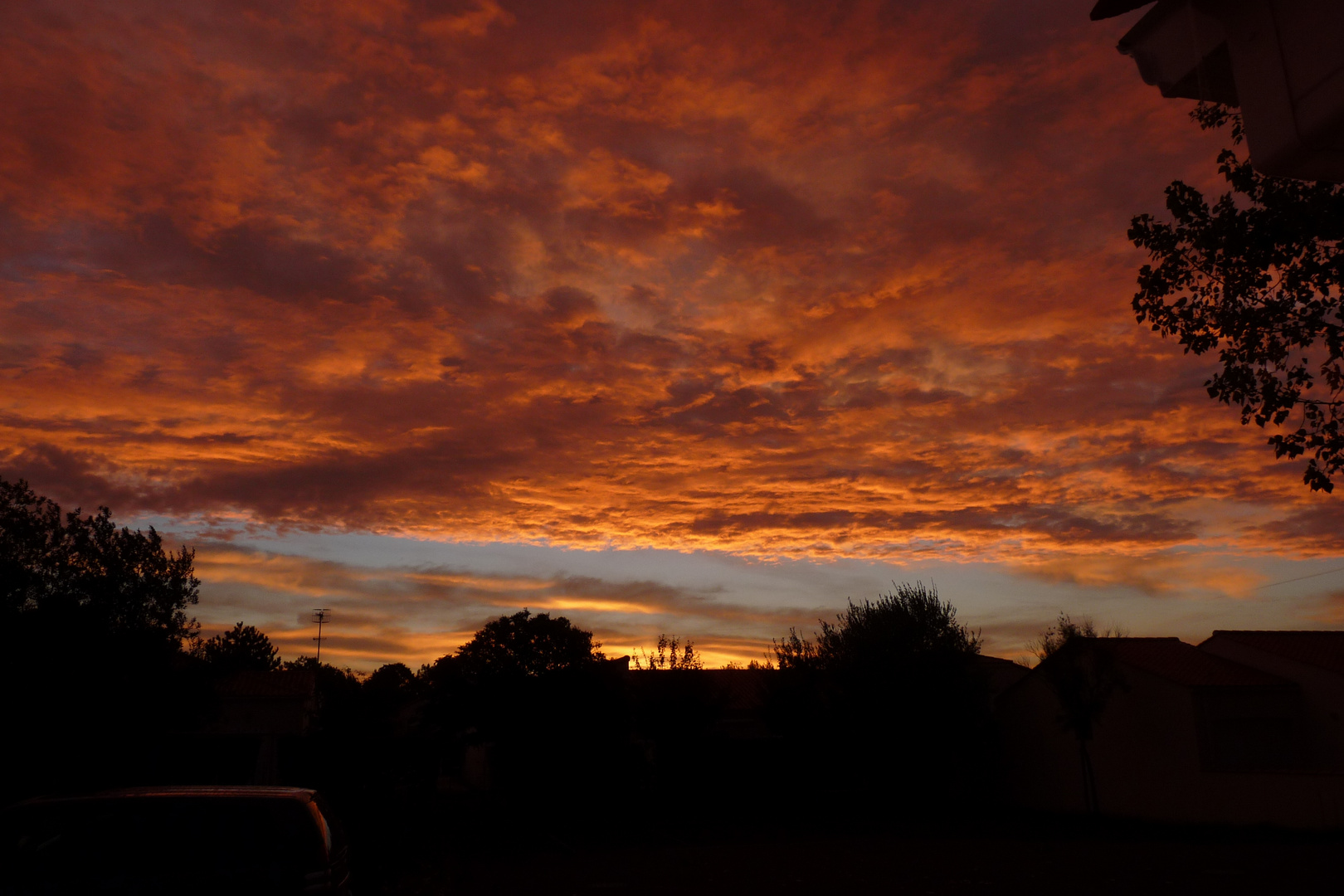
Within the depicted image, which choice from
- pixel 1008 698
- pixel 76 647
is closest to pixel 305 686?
pixel 76 647

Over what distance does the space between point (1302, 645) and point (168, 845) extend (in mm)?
38166

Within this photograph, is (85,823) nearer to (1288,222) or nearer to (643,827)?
(1288,222)

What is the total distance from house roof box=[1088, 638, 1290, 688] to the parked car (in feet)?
102

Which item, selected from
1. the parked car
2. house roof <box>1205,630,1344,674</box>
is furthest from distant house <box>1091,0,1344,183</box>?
house roof <box>1205,630,1344,674</box>

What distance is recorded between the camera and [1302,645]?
3328 cm

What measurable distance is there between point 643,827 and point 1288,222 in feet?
99.4

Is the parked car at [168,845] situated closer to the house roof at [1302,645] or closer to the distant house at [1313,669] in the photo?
the distant house at [1313,669]

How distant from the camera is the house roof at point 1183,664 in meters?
31.3

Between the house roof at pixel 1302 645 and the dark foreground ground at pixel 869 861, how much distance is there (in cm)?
853

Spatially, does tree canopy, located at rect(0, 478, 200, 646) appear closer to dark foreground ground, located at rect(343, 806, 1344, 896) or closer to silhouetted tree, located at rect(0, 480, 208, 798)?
silhouetted tree, located at rect(0, 480, 208, 798)

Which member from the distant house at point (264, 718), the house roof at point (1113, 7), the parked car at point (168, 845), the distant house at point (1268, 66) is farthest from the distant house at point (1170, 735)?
the distant house at point (264, 718)

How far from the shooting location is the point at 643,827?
112ft

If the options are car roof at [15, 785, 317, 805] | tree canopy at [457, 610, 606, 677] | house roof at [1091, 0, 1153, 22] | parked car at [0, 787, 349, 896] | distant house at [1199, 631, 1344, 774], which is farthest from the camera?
tree canopy at [457, 610, 606, 677]

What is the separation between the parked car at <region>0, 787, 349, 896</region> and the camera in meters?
6.74
